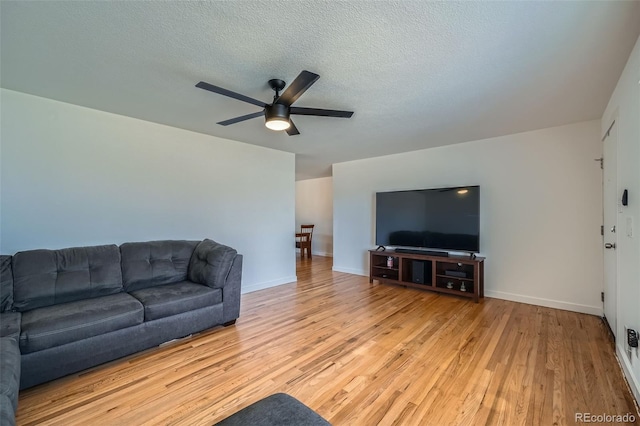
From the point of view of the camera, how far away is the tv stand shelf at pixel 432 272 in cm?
377

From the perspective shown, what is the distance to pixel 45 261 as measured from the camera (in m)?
2.41

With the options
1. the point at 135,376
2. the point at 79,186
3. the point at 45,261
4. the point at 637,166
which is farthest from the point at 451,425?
the point at 79,186

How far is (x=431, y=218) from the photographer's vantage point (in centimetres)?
427

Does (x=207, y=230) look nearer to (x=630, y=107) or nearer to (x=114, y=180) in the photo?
(x=114, y=180)

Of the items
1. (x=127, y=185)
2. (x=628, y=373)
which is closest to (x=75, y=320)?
(x=127, y=185)

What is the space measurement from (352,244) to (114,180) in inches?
160

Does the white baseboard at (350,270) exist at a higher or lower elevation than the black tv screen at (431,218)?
lower

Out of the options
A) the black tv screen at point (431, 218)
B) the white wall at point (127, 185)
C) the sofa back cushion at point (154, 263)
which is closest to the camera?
the white wall at point (127, 185)

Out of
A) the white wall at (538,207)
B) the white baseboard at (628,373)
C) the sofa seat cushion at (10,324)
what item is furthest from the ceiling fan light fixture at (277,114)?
the white wall at (538,207)

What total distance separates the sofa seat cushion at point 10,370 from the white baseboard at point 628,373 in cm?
347

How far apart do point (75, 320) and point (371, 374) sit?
229cm

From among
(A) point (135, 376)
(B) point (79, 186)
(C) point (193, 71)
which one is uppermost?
(C) point (193, 71)

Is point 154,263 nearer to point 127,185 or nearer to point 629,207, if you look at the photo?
point 127,185

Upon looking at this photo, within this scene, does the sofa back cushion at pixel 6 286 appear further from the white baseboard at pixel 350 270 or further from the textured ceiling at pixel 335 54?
the white baseboard at pixel 350 270
